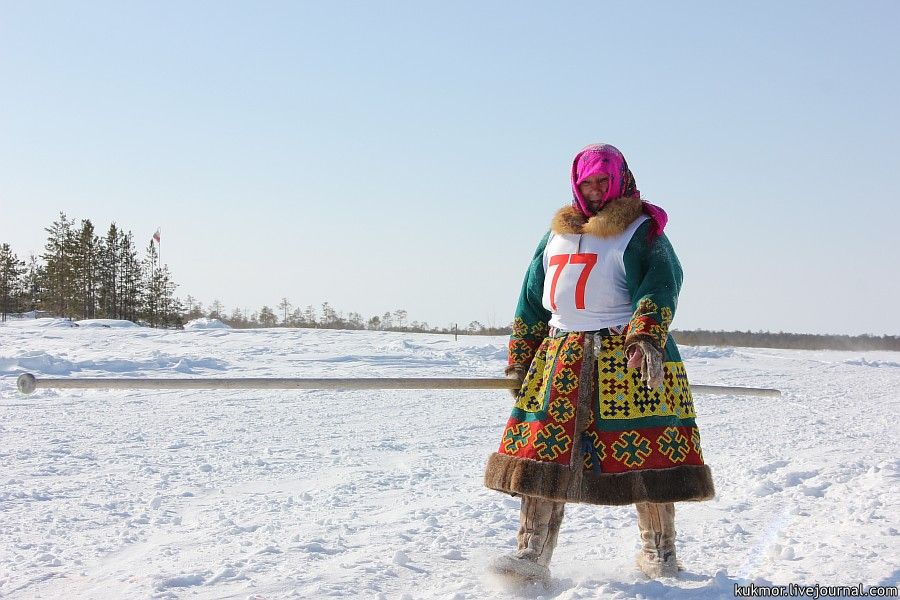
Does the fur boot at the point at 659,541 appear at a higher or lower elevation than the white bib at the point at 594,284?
lower

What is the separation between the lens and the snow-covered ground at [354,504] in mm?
3352

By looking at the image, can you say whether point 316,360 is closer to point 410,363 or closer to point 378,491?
point 410,363

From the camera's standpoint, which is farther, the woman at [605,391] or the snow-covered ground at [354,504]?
the snow-covered ground at [354,504]

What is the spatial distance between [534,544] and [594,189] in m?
1.55

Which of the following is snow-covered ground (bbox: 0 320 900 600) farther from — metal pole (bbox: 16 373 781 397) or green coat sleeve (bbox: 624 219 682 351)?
green coat sleeve (bbox: 624 219 682 351)

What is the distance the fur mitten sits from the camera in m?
3.11

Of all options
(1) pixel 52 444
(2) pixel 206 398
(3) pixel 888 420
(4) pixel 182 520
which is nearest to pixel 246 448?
(1) pixel 52 444

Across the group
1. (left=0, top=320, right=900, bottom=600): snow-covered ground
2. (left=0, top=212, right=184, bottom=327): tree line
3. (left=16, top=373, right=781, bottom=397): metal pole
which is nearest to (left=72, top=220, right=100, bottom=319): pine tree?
(left=0, top=212, right=184, bottom=327): tree line

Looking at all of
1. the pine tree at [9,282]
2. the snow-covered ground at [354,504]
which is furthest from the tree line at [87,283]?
the snow-covered ground at [354,504]

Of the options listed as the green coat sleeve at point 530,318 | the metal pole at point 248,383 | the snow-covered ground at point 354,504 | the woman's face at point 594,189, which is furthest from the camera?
the green coat sleeve at point 530,318

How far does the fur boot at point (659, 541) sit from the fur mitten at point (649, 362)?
583 millimetres

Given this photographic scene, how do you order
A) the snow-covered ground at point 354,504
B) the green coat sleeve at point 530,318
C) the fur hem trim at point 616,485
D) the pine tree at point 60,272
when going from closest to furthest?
the fur hem trim at point 616,485
the snow-covered ground at point 354,504
the green coat sleeve at point 530,318
the pine tree at point 60,272

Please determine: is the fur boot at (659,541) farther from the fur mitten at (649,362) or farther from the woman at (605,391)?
the fur mitten at (649,362)

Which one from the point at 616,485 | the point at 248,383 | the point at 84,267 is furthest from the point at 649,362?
the point at 84,267
